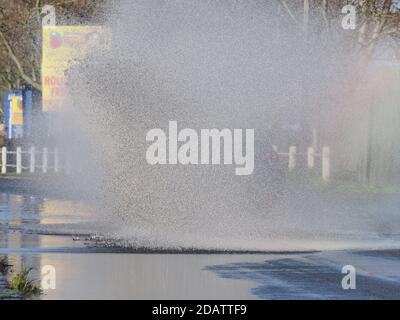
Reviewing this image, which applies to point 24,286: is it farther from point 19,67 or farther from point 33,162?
point 19,67

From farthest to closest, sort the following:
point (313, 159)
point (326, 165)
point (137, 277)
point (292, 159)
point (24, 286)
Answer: point (292, 159) → point (313, 159) → point (326, 165) → point (137, 277) → point (24, 286)

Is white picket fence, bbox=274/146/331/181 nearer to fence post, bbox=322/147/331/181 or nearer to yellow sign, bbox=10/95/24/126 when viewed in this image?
fence post, bbox=322/147/331/181

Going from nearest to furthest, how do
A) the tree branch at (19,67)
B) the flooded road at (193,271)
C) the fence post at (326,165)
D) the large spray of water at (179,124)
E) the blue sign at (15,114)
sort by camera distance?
1. the flooded road at (193,271)
2. the large spray of water at (179,124)
3. the fence post at (326,165)
4. the tree branch at (19,67)
5. the blue sign at (15,114)

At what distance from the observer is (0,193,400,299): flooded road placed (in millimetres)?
14883

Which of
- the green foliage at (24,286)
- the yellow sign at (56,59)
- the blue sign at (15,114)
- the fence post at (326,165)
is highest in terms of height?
the yellow sign at (56,59)

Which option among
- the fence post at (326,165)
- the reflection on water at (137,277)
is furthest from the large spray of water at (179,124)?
the fence post at (326,165)

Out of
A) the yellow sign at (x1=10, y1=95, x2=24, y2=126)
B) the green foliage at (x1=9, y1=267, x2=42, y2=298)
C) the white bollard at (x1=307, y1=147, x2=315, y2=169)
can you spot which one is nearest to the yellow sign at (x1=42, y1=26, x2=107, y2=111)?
the yellow sign at (x1=10, y1=95, x2=24, y2=126)

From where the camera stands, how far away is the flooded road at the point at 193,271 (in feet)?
48.8

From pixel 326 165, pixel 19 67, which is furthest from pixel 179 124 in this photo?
pixel 19 67

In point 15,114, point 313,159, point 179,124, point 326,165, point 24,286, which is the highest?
point 15,114

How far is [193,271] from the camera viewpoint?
56.1 feet

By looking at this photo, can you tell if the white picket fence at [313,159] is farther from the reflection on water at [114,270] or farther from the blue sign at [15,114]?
the blue sign at [15,114]
